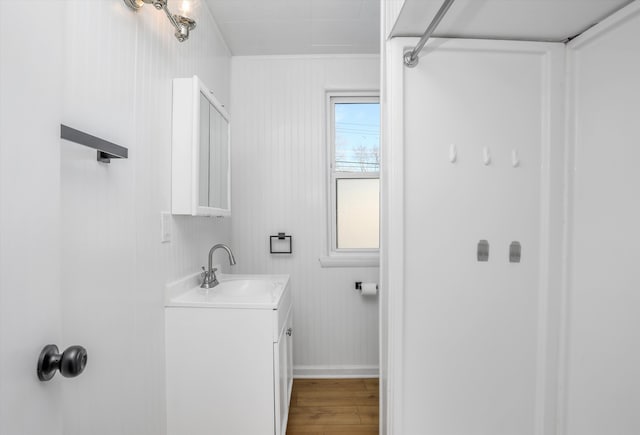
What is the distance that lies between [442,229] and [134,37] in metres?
1.39

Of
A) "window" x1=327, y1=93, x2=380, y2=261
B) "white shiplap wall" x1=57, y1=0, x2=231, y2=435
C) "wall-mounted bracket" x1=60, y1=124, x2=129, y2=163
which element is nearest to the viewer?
"wall-mounted bracket" x1=60, y1=124, x2=129, y2=163

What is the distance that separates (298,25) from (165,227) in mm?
1650

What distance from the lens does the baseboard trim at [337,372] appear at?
2365 mm

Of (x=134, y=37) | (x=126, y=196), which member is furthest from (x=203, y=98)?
(x=126, y=196)

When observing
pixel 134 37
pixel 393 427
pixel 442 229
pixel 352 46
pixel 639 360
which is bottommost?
pixel 393 427

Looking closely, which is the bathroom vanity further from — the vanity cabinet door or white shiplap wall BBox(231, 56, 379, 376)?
white shiplap wall BBox(231, 56, 379, 376)

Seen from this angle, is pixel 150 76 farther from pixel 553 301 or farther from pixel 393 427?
pixel 553 301

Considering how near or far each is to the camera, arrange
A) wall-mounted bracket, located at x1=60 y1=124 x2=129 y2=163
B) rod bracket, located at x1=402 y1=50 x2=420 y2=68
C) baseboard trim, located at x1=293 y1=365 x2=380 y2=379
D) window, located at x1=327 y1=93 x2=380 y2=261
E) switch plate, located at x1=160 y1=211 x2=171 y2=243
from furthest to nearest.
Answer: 1. window, located at x1=327 y1=93 x2=380 y2=261
2. baseboard trim, located at x1=293 y1=365 x2=380 y2=379
3. switch plate, located at x1=160 y1=211 x2=171 y2=243
4. rod bracket, located at x1=402 y1=50 x2=420 y2=68
5. wall-mounted bracket, located at x1=60 y1=124 x2=129 y2=163

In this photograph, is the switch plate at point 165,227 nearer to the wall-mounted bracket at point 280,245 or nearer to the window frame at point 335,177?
the wall-mounted bracket at point 280,245

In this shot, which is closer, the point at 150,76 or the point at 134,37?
the point at 134,37

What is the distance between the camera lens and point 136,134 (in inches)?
44.8

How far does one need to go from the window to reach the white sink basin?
800mm

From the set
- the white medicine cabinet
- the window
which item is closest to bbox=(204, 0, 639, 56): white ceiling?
the window

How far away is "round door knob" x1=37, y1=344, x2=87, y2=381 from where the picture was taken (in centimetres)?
53
